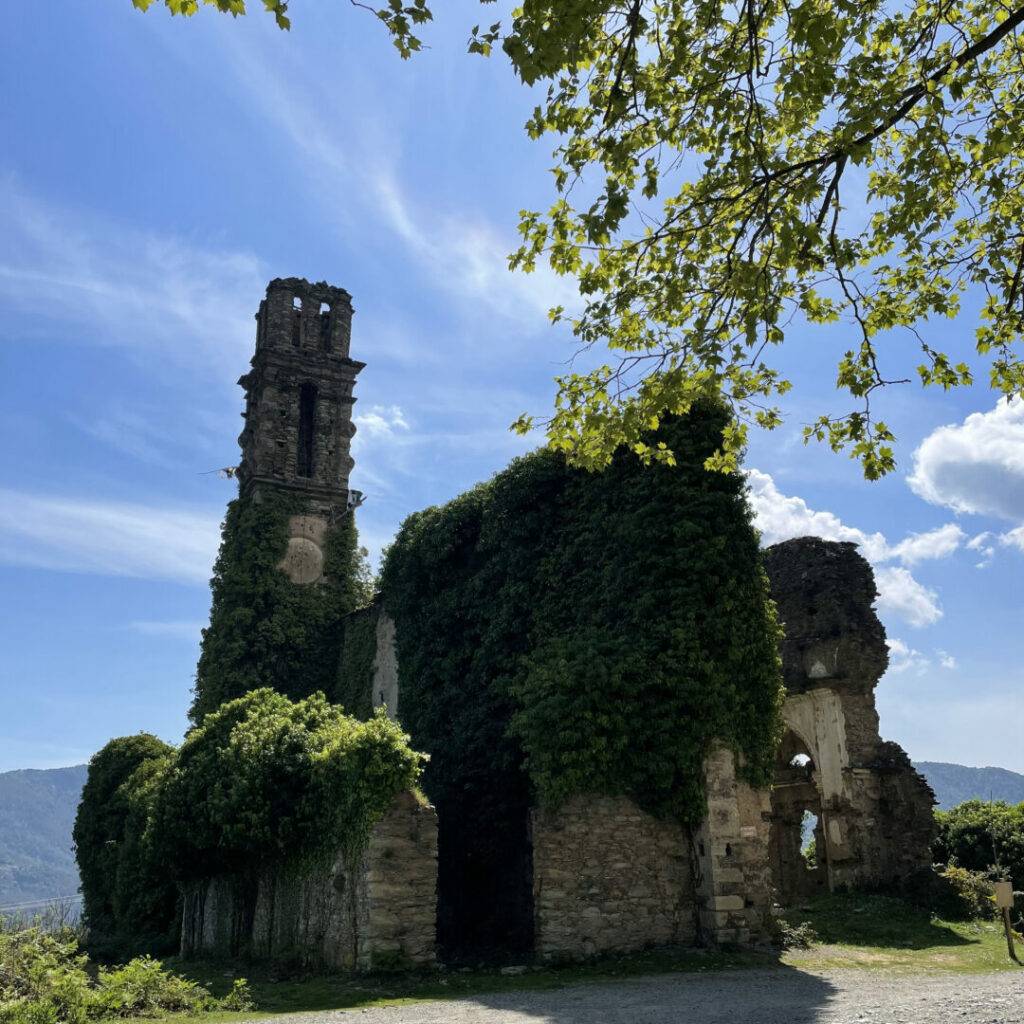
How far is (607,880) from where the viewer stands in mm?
13430

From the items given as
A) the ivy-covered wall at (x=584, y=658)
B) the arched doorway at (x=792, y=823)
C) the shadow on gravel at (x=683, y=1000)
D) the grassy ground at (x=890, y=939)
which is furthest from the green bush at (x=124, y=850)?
the arched doorway at (x=792, y=823)

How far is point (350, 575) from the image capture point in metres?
29.8

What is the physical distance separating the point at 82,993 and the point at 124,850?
13130 mm

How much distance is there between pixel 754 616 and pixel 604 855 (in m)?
4.13

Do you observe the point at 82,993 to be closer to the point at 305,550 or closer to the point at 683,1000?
the point at 683,1000

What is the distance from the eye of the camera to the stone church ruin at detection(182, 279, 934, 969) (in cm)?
1300

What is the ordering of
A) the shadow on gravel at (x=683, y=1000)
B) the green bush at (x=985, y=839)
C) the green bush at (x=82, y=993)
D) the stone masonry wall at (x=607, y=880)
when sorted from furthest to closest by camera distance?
the green bush at (x=985, y=839)
the stone masonry wall at (x=607, y=880)
the green bush at (x=82, y=993)
the shadow on gravel at (x=683, y=1000)

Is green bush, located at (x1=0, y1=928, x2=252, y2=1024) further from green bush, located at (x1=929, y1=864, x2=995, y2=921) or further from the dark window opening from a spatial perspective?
the dark window opening

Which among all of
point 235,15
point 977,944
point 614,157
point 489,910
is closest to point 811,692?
point 977,944

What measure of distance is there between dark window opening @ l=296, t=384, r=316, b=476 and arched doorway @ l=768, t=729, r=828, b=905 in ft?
52.3

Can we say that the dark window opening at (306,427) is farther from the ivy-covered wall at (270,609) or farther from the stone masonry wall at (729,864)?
the stone masonry wall at (729,864)

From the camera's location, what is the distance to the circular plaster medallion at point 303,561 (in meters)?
29.2

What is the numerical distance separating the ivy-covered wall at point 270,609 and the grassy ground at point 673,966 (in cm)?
1153

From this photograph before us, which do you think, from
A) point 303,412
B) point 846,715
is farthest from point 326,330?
point 846,715
